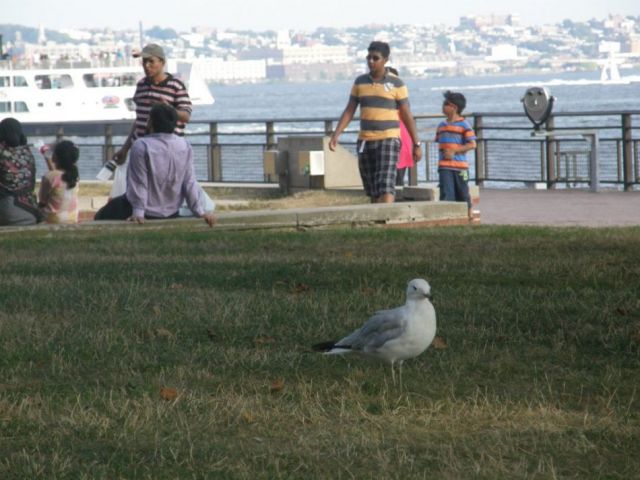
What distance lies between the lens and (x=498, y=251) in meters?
11.0

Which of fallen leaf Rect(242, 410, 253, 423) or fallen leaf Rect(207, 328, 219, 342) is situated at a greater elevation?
fallen leaf Rect(207, 328, 219, 342)

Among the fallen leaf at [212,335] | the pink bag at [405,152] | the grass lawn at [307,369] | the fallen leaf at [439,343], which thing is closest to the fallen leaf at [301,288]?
the grass lawn at [307,369]

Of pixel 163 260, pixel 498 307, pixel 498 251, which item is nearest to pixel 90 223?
pixel 163 260

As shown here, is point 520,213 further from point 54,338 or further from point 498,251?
point 54,338

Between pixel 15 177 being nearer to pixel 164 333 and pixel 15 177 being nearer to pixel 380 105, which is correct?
pixel 380 105

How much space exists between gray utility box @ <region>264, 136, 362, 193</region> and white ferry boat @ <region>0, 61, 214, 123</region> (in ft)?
210

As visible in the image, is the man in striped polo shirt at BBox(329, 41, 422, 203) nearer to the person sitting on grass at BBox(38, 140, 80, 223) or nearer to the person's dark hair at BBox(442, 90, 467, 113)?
the person's dark hair at BBox(442, 90, 467, 113)

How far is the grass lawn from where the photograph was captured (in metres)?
5.09

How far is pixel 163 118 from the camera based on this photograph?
11727 millimetres

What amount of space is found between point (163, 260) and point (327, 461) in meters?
5.62

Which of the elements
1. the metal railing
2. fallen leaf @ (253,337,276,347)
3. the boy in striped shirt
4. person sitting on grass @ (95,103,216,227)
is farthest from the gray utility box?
fallen leaf @ (253,337,276,347)

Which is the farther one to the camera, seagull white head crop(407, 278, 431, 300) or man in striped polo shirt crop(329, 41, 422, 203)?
man in striped polo shirt crop(329, 41, 422, 203)

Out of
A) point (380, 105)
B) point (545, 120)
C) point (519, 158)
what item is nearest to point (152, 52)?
point (380, 105)

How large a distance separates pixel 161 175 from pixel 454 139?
3.83m
